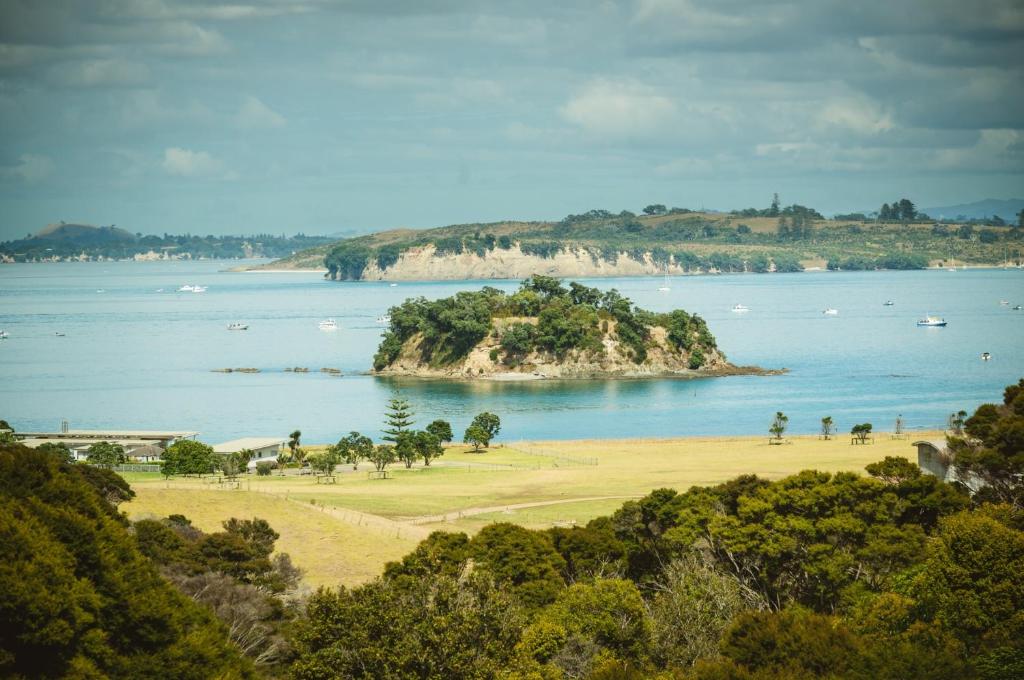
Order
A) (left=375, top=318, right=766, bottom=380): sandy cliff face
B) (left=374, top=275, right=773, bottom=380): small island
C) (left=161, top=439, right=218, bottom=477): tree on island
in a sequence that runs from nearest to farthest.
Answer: (left=161, top=439, right=218, bottom=477): tree on island < (left=375, top=318, right=766, bottom=380): sandy cliff face < (left=374, top=275, right=773, bottom=380): small island

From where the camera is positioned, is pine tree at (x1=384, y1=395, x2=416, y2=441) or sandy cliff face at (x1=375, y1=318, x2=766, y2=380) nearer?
pine tree at (x1=384, y1=395, x2=416, y2=441)

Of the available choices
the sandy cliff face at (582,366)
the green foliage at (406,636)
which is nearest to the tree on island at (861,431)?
the sandy cliff face at (582,366)

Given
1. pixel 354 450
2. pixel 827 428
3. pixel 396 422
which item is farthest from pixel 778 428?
pixel 354 450

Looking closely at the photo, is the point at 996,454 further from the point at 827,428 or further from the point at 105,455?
the point at 105,455

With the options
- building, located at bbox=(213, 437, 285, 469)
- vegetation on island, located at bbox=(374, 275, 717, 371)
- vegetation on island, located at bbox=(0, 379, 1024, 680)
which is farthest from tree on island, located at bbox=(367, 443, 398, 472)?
vegetation on island, located at bbox=(374, 275, 717, 371)

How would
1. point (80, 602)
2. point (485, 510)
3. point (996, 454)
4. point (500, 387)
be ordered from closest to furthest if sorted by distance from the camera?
point (80, 602)
point (996, 454)
point (485, 510)
point (500, 387)

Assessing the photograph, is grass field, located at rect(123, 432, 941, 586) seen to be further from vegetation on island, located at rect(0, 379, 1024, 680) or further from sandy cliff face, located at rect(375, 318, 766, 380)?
sandy cliff face, located at rect(375, 318, 766, 380)

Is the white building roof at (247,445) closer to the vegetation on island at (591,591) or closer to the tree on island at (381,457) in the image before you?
the tree on island at (381,457)
